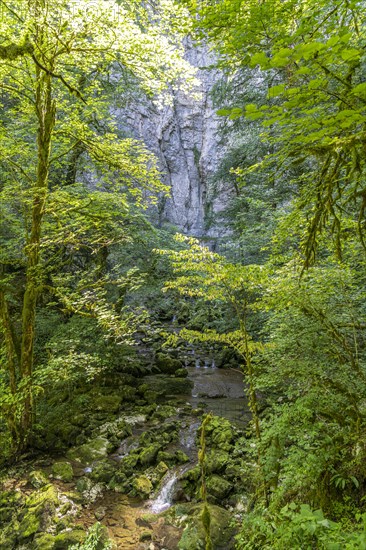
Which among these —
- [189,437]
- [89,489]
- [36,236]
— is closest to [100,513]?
[89,489]

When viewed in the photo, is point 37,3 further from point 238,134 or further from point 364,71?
point 238,134

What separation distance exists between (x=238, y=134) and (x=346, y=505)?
12.7 metres

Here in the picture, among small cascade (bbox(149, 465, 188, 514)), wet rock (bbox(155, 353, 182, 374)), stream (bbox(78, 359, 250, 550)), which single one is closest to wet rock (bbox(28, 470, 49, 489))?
stream (bbox(78, 359, 250, 550))

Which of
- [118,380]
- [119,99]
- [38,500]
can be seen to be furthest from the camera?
[119,99]

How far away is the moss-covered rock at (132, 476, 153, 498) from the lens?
5.64m

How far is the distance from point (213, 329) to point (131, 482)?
3.35 metres

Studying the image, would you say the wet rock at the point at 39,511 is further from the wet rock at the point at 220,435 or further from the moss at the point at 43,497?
the wet rock at the point at 220,435

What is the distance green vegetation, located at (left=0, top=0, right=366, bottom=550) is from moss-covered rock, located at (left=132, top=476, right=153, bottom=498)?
0.02m

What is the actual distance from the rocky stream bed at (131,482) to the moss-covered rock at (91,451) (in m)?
0.02

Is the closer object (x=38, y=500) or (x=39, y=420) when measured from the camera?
(x=38, y=500)

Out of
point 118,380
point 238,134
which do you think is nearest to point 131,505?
point 118,380

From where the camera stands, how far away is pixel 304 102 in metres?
2.08

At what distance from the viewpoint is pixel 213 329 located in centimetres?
538

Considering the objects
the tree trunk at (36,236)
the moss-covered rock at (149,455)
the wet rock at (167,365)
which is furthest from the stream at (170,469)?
the tree trunk at (36,236)
